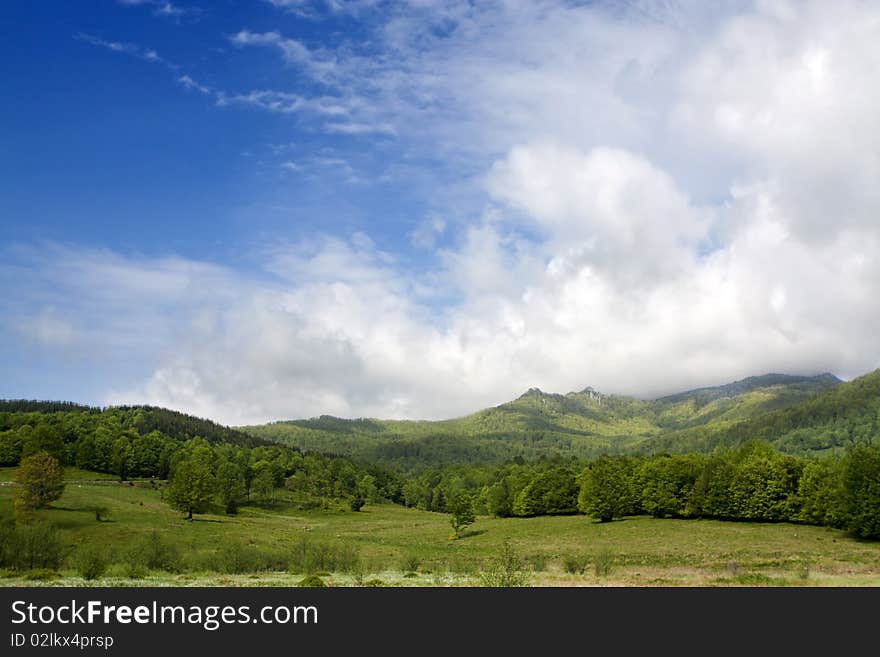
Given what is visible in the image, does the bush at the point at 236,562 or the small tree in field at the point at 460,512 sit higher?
the bush at the point at 236,562

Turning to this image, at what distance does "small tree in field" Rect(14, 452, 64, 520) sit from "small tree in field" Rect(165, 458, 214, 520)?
77.8 ft

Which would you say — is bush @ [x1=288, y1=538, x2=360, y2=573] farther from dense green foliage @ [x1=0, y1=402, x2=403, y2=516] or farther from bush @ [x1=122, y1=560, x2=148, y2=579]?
dense green foliage @ [x1=0, y1=402, x2=403, y2=516]

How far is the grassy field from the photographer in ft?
143

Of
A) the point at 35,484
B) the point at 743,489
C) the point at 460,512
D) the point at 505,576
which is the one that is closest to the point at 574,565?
the point at 505,576

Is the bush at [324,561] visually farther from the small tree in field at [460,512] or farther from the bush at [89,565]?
the small tree in field at [460,512]

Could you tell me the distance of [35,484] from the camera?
298 feet

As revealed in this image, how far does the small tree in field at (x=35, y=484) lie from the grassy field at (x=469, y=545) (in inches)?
98.9

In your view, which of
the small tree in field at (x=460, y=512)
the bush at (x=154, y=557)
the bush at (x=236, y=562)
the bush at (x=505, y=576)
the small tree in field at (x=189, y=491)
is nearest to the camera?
the bush at (x=505, y=576)

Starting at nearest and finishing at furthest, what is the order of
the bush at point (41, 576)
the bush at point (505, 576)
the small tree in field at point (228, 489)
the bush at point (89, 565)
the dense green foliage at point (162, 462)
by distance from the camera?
the bush at point (505, 576), the bush at point (41, 576), the bush at point (89, 565), the small tree in field at point (228, 489), the dense green foliage at point (162, 462)

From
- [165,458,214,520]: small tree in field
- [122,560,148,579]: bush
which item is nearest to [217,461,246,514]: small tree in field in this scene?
[165,458,214,520]: small tree in field

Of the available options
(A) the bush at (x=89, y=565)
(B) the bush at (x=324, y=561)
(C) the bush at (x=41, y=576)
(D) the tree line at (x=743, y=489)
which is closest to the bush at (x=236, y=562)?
(B) the bush at (x=324, y=561)

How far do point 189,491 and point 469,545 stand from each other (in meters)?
58.0

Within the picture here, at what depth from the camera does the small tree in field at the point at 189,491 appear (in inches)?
4473
